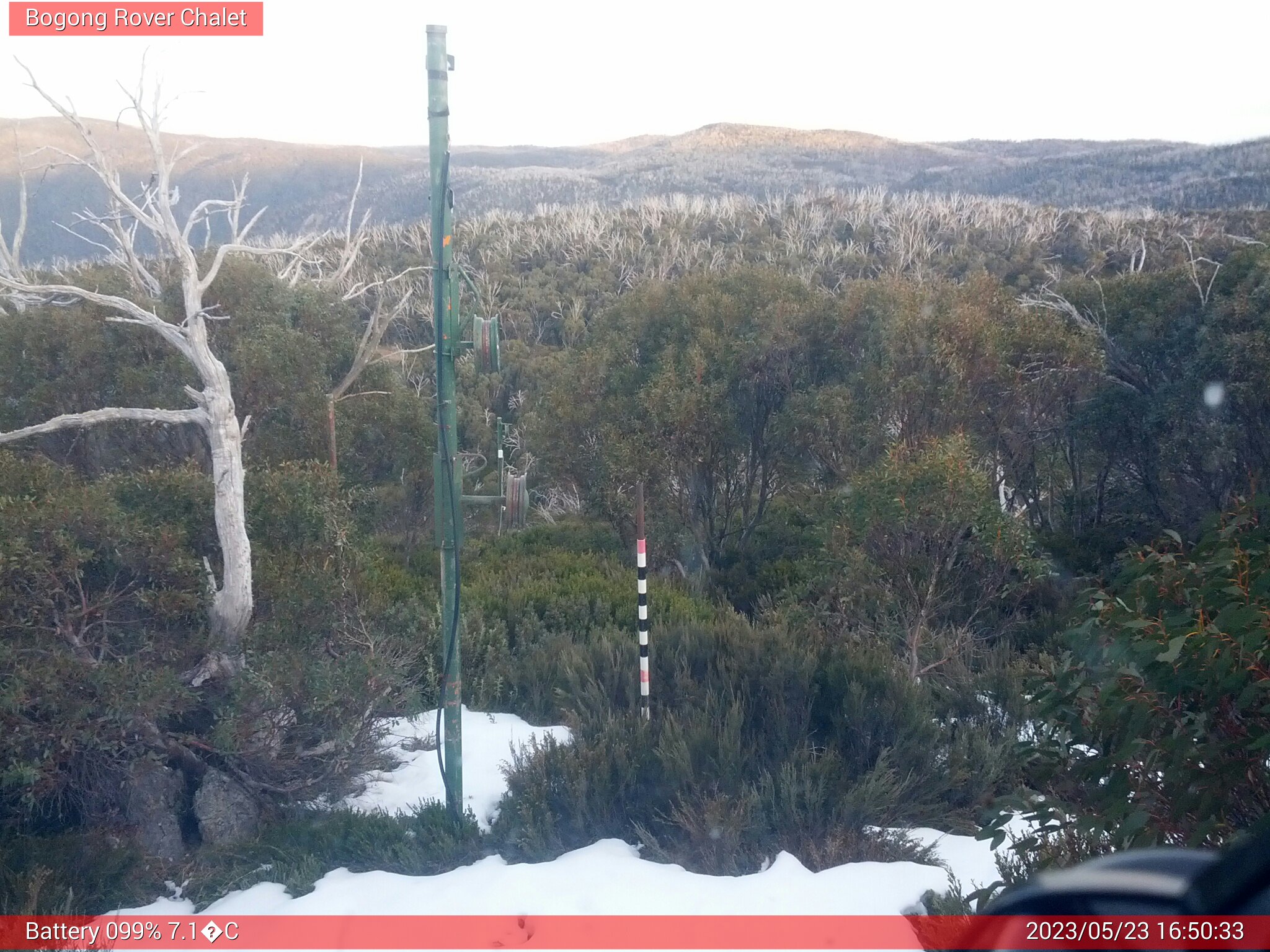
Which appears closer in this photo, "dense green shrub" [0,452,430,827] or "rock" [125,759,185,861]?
"dense green shrub" [0,452,430,827]

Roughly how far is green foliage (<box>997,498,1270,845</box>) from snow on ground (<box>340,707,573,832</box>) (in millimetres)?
3280

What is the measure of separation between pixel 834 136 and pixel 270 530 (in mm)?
71398

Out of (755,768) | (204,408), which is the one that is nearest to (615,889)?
(755,768)

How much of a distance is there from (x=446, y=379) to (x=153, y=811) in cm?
302

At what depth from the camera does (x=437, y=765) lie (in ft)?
21.5

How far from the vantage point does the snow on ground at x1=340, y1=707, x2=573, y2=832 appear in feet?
19.0

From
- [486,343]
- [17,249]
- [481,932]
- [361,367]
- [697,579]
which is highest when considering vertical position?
[17,249]

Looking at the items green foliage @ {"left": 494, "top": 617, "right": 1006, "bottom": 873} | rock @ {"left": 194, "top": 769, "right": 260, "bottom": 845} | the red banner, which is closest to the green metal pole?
green foliage @ {"left": 494, "top": 617, "right": 1006, "bottom": 873}

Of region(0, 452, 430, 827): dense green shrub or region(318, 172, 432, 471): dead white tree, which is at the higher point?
region(318, 172, 432, 471): dead white tree

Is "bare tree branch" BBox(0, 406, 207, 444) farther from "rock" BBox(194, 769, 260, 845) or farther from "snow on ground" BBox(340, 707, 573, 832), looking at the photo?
"snow on ground" BBox(340, 707, 573, 832)

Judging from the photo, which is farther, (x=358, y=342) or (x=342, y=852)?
(x=358, y=342)

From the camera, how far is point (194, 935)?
439 centimetres

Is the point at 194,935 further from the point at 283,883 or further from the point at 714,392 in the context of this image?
the point at 714,392

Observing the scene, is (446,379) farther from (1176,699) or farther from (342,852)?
(1176,699)
